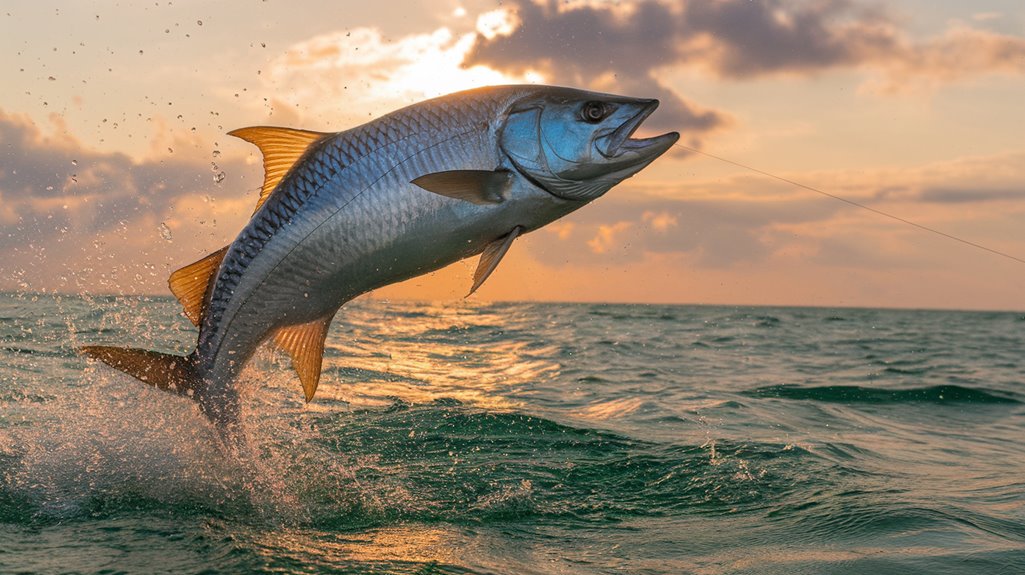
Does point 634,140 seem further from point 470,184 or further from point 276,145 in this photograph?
point 276,145

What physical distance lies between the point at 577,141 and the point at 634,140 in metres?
0.24

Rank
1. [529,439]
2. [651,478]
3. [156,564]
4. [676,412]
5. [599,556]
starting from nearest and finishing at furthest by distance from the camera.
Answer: [156,564]
[599,556]
[651,478]
[529,439]
[676,412]

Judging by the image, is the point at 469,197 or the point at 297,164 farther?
the point at 297,164

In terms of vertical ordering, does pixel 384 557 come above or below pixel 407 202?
below

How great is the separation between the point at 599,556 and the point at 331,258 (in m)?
1.93

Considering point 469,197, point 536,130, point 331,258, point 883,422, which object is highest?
point 536,130

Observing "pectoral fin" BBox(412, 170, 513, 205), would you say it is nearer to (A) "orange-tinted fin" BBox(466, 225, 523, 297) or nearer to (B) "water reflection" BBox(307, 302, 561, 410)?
(A) "orange-tinted fin" BBox(466, 225, 523, 297)

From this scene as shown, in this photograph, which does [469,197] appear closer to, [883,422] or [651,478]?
[651,478]

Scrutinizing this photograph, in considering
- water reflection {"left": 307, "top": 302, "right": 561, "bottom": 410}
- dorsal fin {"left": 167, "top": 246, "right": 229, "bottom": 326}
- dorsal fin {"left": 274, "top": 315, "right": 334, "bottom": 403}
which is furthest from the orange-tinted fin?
water reflection {"left": 307, "top": 302, "right": 561, "bottom": 410}

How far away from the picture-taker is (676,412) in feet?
30.6

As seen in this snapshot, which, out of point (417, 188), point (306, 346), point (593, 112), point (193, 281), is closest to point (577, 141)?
point (593, 112)

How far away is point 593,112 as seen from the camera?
3699 millimetres

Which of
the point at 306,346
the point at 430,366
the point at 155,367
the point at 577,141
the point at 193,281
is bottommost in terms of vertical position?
the point at 430,366

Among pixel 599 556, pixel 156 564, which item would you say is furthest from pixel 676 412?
pixel 156 564
